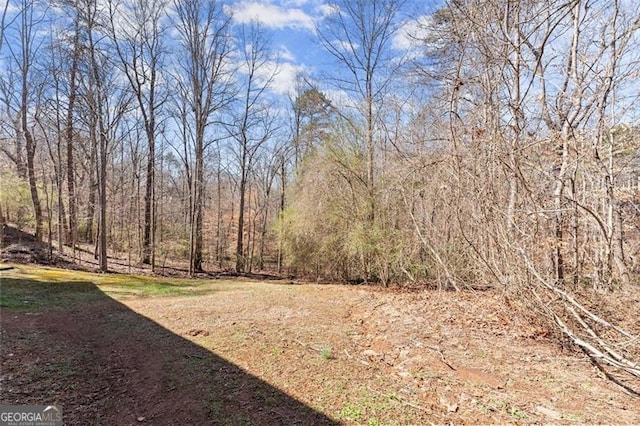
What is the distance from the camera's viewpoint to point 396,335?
4.04 meters

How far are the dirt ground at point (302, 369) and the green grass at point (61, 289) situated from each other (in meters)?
0.66

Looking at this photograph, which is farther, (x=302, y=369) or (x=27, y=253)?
(x=27, y=253)

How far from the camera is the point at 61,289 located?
6.52m

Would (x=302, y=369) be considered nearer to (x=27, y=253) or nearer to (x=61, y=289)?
(x=61, y=289)

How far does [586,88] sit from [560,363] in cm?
363

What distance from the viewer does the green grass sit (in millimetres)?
5461

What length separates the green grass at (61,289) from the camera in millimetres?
5461

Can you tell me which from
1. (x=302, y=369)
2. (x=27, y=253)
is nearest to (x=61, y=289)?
(x=27, y=253)

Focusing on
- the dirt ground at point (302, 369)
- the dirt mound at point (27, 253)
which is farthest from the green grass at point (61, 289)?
the dirt mound at point (27, 253)

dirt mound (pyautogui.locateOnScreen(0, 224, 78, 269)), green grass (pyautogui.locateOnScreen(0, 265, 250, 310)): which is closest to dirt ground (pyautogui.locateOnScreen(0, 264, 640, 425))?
green grass (pyautogui.locateOnScreen(0, 265, 250, 310))

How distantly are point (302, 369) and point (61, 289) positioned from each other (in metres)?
6.17

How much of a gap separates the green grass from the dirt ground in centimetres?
66

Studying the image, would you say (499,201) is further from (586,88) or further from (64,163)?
(64,163)

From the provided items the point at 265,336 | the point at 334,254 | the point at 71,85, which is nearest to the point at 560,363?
the point at 265,336
